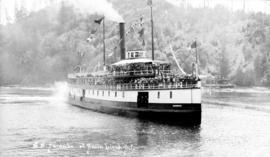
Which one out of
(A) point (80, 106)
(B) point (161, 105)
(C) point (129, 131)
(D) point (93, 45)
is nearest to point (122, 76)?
(B) point (161, 105)

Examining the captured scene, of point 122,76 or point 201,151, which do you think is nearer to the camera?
point 201,151

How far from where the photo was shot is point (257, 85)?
132375mm

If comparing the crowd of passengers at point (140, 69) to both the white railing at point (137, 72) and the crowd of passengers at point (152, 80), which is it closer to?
the white railing at point (137, 72)

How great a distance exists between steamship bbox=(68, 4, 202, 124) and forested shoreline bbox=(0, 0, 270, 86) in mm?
72131

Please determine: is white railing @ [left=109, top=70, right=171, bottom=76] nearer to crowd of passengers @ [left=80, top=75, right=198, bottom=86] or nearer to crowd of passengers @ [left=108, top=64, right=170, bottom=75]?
crowd of passengers @ [left=108, top=64, right=170, bottom=75]

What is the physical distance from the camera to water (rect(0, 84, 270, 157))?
33594mm

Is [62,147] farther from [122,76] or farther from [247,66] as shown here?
[247,66]

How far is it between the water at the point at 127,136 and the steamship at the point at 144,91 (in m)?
1.96

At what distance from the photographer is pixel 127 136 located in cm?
4012

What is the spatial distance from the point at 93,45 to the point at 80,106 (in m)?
89.8

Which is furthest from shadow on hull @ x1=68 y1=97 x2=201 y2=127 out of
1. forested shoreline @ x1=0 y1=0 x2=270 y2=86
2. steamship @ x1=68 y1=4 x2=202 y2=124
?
forested shoreline @ x1=0 y1=0 x2=270 y2=86

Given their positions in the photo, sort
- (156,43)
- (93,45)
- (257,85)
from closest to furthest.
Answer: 1. (257,85)
2. (156,43)
3. (93,45)

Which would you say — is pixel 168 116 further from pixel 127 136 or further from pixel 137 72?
pixel 127 136

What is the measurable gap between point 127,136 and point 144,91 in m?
11.8
